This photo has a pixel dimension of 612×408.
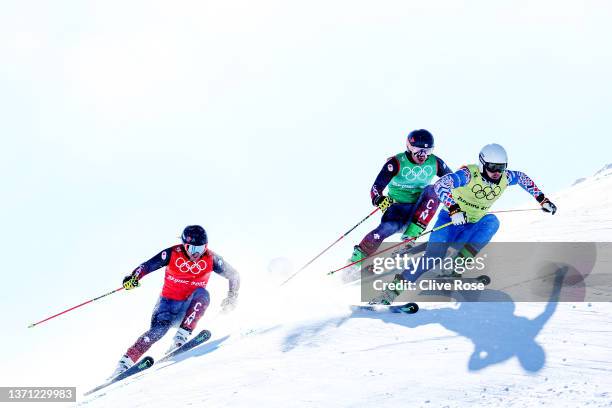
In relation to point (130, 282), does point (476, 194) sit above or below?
above

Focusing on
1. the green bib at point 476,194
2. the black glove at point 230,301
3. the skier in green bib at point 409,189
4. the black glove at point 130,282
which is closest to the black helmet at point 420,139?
the skier in green bib at point 409,189

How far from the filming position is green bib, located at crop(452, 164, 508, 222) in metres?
8.34

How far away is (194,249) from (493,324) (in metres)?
4.65

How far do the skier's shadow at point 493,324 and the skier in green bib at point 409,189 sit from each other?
248cm

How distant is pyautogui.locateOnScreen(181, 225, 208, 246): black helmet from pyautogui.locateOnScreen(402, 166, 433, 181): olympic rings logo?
3270mm

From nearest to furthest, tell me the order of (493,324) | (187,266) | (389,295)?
(493,324), (389,295), (187,266)

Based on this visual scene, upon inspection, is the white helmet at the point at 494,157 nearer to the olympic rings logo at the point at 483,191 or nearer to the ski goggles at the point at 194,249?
the olympic rings logo at the point at 483,191

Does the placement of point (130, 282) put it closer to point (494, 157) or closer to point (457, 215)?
point (457, 215)

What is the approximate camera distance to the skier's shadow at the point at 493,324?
208 inches

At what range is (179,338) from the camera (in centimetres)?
891

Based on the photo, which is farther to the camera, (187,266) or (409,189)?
(409,189)

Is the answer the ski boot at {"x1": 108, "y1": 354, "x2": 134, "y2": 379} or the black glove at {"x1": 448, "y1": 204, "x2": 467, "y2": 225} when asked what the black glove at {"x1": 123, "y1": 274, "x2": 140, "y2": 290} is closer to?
the ski boot at {"x1": 108, "y1": 354, "x2": 134, "y2": 379}

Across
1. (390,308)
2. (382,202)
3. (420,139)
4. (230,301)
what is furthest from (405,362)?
(420,139)

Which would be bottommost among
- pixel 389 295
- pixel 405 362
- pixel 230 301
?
pixel 405 362
